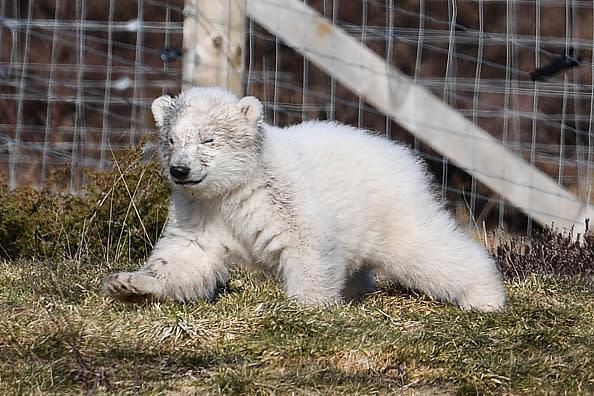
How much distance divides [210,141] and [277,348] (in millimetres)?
1197

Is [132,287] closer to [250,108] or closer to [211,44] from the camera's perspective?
[250,108]

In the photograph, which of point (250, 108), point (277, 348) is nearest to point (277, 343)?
point (277, 348)

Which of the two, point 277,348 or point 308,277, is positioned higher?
point 308,277

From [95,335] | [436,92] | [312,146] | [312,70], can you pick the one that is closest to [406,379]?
[95,335]

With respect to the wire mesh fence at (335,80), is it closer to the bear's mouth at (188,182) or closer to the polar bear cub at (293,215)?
the polar bear cub at (293,215)

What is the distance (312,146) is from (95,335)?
1.68 meters

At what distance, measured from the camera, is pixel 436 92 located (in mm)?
12516

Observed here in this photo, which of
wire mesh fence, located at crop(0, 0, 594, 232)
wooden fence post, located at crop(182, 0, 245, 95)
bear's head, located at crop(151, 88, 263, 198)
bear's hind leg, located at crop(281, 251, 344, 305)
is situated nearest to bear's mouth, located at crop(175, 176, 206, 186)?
bear's head, located at crop(151, 88, 263, 198)

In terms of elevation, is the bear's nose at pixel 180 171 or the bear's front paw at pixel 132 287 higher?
the bear's nose at pixel 180 171

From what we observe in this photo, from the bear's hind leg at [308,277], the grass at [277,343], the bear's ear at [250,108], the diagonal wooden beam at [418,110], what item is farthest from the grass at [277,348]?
the diagonal wooden beam at [418,110]

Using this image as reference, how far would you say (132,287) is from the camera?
505cm

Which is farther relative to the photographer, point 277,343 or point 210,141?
point 210,141

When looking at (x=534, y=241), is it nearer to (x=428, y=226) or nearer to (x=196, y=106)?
(x=428, y=226)

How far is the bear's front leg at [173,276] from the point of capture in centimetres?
506
